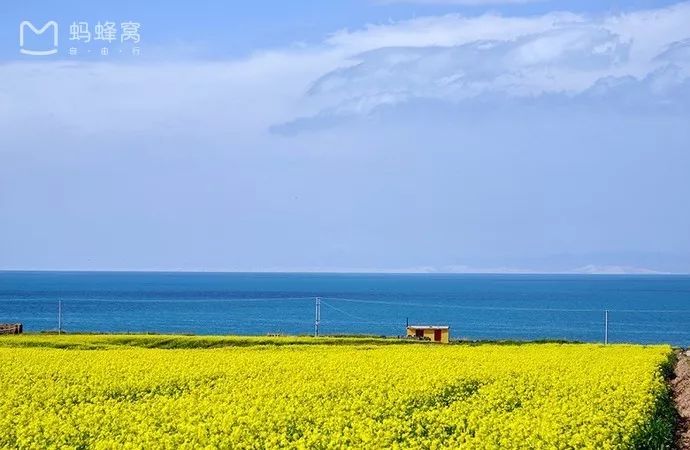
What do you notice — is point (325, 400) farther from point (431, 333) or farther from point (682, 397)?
point (431, 333)

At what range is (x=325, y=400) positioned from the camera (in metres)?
19.9

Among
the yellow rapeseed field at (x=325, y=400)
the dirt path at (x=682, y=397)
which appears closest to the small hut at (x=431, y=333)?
the dirt path at (x=682, y=397)

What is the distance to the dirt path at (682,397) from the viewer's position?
19.4 m

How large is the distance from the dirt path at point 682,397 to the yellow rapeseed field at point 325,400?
2.48ft

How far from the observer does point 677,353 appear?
39.0m

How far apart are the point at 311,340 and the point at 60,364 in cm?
1748

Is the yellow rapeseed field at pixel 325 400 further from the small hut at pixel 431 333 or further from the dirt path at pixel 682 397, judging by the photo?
the small hut at pixel 431 333

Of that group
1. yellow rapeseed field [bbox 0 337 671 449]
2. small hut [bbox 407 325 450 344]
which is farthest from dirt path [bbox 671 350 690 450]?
small hut [bbox 407 325 450 344]

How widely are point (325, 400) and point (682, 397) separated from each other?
10321 mm

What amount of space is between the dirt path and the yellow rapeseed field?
757mm

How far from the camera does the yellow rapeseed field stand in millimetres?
15383

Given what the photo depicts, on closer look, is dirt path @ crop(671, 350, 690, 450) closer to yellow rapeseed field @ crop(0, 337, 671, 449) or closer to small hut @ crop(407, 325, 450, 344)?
yellow rapeseed field @ crop(0, 337, 671, 449)

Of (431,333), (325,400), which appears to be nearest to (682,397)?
(325,400)

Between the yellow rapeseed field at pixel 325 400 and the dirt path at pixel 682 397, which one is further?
the dirt path at pixel 682 397
